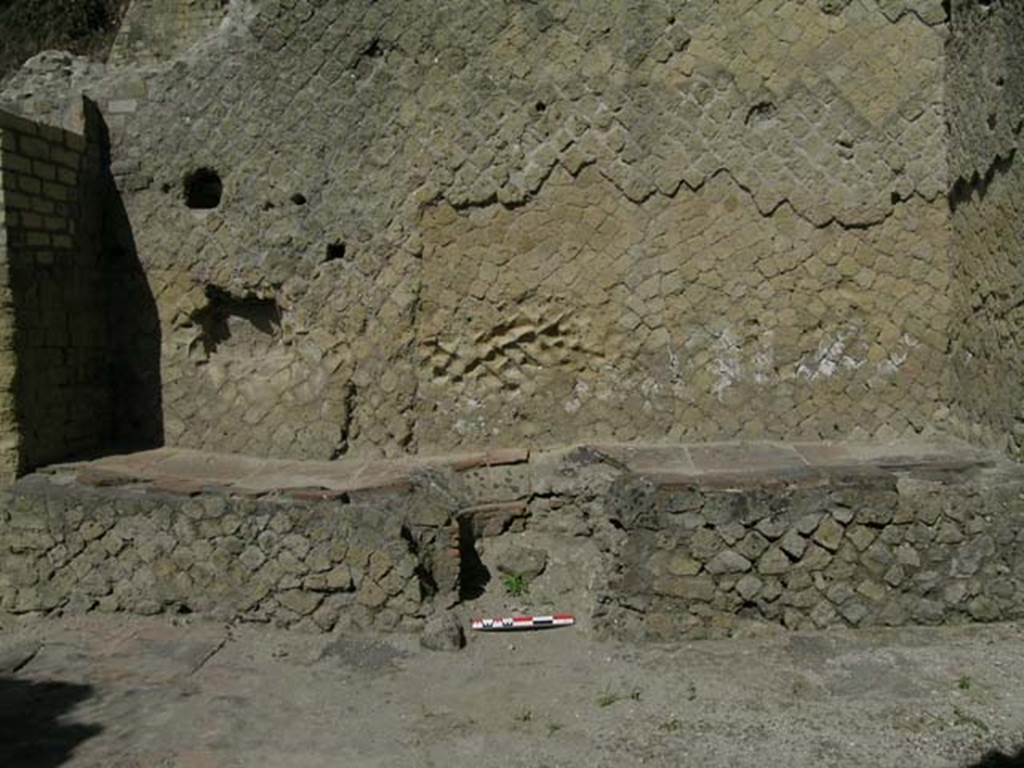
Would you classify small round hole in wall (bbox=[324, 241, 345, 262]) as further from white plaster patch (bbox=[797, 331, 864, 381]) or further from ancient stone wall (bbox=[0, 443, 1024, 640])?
white plaster patch (bbox=[797, 331, 864, 381])

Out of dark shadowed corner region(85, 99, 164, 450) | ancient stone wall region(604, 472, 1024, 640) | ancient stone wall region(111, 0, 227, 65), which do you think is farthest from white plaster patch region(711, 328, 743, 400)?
ancient stone wall region(111, 0, 227, 65)

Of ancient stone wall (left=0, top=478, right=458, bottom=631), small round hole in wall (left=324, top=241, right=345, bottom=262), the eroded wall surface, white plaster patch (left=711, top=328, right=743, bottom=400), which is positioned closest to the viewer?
the eroded wall surface

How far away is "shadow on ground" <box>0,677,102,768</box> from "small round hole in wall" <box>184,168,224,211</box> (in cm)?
332

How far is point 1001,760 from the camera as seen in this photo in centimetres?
384

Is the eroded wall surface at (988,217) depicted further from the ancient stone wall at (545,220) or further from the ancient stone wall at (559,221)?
the ancient stone wall at (545,220)

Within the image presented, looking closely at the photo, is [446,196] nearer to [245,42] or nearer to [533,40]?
[533,40]

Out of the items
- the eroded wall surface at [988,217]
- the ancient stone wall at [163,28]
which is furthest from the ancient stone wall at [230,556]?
the ancient stone wall at [163,28]

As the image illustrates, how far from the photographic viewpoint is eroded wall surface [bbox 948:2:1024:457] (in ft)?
17.6

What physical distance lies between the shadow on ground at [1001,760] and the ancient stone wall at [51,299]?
5.37m

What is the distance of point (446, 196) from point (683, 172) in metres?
1.51

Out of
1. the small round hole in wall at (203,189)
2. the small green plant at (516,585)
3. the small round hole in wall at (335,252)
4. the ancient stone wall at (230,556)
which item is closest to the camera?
the ancient stone wall at (230,556)

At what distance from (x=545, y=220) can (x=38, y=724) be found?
3984 millimetres

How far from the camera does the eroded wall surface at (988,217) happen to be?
5.37 meters

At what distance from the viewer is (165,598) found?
5742 millimetres
